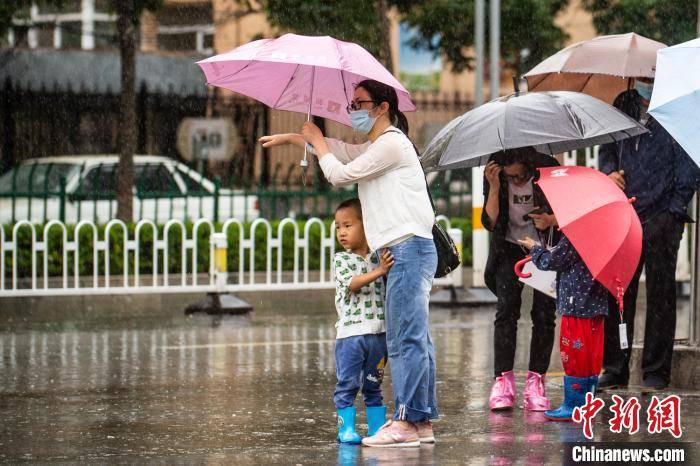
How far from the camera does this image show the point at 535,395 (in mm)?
7840

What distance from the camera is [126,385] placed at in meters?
9.03

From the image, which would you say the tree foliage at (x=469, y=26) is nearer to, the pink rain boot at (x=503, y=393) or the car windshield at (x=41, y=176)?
the car windshield at (x=41, y=176)

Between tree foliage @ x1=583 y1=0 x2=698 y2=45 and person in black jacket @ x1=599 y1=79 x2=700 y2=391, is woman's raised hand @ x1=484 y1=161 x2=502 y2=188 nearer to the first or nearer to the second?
person in black jacket @ x1=599 y1=79 x2=700 y2=391

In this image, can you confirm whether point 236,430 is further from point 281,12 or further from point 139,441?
point 281,12

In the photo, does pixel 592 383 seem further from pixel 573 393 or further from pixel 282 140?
pixel 282 140

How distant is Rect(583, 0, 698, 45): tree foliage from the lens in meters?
22.3

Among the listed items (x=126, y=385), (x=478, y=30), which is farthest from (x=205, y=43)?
(x=126, y=385)

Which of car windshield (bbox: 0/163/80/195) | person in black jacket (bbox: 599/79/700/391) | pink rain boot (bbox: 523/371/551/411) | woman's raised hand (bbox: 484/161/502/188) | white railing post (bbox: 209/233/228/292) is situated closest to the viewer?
woman's raised hand (bbox: 484/161/502/188)

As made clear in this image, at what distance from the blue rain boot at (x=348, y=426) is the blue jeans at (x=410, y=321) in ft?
0.77

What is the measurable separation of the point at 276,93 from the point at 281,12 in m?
14.2

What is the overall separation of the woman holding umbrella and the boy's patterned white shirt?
0.16 meters

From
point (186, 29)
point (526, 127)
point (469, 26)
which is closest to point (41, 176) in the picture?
point (469, 26)

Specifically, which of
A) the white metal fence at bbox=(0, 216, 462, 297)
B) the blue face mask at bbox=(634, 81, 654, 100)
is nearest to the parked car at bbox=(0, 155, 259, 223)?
the white metal fence at bbox=(0, 216, 462, 297)

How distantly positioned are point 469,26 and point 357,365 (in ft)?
55.8
